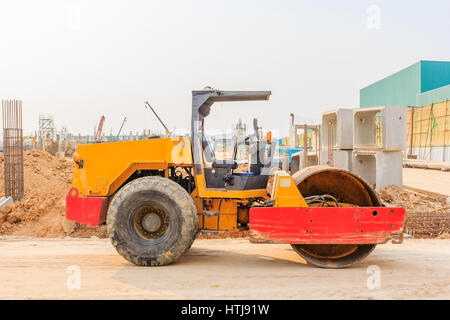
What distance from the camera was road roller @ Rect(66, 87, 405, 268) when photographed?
202 inches

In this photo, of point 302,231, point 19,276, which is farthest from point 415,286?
point 19,276

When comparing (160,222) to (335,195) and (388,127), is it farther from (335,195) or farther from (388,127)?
(388,127)

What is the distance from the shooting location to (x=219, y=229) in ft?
18.8

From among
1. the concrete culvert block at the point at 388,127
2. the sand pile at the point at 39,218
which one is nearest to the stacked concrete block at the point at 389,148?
the concrete culvert block at the point at 388,127

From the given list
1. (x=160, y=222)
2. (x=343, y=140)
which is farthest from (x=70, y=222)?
(x=343, y=140)

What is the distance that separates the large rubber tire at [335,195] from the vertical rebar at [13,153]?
35.4ft

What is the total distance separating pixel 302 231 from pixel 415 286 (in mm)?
1367

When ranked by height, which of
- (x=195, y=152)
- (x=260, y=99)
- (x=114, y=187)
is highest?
(x=260, y=99)

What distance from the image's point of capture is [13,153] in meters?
13.6

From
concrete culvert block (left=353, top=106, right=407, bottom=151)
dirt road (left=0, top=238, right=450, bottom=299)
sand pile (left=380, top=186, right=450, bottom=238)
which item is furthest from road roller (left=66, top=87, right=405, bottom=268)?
concrete culvert block (left=353, top=106, right=407, bottom=151)

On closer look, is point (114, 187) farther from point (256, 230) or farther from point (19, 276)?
point (256, 230)

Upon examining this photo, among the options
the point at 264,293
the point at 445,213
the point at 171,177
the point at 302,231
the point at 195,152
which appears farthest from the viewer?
the point at 445,213

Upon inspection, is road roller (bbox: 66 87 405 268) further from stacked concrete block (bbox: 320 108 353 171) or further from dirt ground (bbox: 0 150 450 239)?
stacked concrete block (bbox: 320 108 353 171)

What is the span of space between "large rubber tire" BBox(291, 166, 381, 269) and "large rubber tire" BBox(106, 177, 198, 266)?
1447mm
